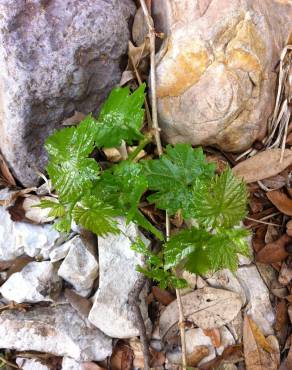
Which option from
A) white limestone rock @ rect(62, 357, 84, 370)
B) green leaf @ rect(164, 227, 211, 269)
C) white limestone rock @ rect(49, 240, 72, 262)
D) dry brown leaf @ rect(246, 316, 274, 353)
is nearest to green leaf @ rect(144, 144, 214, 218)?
green leaf @ rect(164, 227, 211, 269)

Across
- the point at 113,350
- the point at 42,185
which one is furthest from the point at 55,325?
the point at 42,185

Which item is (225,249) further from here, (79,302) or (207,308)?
(79,302)

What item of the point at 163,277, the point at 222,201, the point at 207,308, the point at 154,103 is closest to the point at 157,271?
the point at 163,277

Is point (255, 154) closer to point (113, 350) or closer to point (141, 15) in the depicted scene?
point (141, 15)

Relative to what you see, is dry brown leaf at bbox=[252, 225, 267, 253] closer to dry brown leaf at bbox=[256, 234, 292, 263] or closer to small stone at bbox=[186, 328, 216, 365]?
dry brown leaf at bbox=[256, 234, 292, 263]

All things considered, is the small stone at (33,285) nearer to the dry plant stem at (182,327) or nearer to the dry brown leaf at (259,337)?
the dry plant stem at (182,327)

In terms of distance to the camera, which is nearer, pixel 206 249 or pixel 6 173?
pixel 206 249

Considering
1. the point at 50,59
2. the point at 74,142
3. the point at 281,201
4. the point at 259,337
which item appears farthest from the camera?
the point at 281,201
